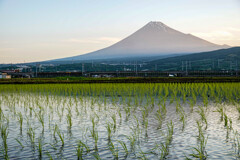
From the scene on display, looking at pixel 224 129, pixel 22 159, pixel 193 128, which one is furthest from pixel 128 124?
pixel 22 159

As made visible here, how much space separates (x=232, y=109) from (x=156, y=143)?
607 cm

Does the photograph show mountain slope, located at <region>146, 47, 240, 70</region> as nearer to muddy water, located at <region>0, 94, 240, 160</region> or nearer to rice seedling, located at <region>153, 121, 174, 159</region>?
muddy water, located at <region>0, 94, 240, 160</region>

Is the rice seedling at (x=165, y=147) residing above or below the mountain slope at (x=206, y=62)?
below

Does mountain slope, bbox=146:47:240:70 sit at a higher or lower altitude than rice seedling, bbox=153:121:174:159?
higher

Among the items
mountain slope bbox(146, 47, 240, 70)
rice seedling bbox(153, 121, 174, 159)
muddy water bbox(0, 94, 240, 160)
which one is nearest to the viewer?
rice seedling bbox(153, 121, 174, 159)

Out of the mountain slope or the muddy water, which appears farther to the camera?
the mountain slope

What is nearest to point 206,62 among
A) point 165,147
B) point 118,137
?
point 118,137

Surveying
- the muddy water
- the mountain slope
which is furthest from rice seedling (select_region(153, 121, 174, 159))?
the mountain slope

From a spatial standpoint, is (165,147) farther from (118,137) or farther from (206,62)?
(206,62)

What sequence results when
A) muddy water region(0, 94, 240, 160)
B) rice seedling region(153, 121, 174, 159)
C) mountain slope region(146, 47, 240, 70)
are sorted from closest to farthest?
1. rice seedling region(153, 121, 174, 159)
2. muddy water region(0, 94, 240, 160)
3. mountain slope region(146, 47, 240, 70)

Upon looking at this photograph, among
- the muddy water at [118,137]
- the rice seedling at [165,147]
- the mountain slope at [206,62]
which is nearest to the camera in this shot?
the rice seedling at [165,147]

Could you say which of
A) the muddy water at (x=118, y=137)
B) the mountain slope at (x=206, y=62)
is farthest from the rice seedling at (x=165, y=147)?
the mountain slope at (x=206, y=62)

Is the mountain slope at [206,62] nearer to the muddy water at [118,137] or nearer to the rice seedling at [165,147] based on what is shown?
the muddy water at [118,137]

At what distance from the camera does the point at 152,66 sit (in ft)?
569
